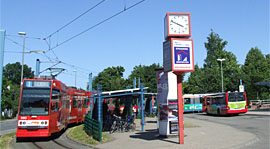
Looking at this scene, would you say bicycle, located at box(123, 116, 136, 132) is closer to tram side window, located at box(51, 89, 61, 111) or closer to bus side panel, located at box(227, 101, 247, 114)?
tram side window, located at box(51, 89, 61, 111)

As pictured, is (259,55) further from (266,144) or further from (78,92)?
(266,144)

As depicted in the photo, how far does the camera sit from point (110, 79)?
86.4 m

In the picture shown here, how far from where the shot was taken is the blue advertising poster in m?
12.1

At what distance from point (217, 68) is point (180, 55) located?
50425 mm

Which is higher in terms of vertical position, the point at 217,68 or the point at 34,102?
the point at 217,68

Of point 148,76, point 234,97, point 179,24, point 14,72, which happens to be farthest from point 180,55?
point 14,72

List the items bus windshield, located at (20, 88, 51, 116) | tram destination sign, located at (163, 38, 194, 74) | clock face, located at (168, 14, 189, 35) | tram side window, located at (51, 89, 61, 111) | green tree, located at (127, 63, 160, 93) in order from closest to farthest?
tram destination sign, located at (163, 38, 194, 74)
clock face, located at (168, 14, 189, 35)
bus windshield, located at (20, 88, 51, 116)
tram side window, located at (51, 89, 61, 111)
green tree, located at (127, 63, 160, 93)

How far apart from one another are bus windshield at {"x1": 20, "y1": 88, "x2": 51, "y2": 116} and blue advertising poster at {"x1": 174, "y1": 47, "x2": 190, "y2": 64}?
23.1 feet

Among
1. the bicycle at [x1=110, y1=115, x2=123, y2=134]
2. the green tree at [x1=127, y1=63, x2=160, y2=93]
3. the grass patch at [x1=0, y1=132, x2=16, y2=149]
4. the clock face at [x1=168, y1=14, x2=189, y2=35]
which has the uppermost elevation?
the green tree at [x1=127, y1=63, x2=160, y2=93]

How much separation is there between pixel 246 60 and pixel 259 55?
345cm

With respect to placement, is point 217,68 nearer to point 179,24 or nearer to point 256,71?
point 256,71

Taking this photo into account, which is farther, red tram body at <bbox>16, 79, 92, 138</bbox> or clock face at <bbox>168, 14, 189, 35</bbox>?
red tram body at <bbox>16, 79, 92, 138</bbox>

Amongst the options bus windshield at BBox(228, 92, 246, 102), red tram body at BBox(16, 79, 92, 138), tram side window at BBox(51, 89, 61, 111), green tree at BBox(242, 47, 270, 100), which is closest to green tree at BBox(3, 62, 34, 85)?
green tree at BBox(242, 47, 270, 100)

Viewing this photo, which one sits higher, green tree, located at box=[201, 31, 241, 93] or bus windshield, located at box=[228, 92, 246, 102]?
green tree, located at box=[201, 31, 241, 93]
